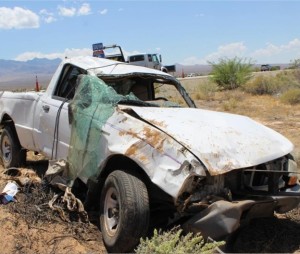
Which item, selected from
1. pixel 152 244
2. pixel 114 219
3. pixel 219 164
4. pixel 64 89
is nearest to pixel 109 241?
pixel 114 219

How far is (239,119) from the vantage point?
5.20 metres


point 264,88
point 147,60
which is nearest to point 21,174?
point 264,88

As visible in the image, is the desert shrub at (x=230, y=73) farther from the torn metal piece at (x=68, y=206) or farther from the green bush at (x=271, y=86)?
the torn metal piece at (x=68, y=206)

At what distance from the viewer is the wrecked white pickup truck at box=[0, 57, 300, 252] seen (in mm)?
4035

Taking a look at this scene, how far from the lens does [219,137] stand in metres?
4.41

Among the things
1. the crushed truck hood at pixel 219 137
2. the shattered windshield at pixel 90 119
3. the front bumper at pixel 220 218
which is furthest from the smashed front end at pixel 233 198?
the shattered windshield at pixel 90 119

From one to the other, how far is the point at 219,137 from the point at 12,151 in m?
Answer: 4.16

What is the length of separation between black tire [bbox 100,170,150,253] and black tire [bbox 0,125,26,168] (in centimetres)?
336

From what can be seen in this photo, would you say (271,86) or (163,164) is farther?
(271,86)

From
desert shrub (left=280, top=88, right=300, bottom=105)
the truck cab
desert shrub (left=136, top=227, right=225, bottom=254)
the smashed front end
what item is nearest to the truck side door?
the smashed front end

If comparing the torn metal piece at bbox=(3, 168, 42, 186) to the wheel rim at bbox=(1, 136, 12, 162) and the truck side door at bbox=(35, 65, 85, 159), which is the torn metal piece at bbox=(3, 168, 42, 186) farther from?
the truck side door at bbox=(35, 65, 85, 159)

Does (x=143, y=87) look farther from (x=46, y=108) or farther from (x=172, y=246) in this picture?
(x=172, y=246)

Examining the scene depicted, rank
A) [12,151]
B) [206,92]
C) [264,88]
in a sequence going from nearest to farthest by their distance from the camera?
[12,151], [264,88], [206,92]

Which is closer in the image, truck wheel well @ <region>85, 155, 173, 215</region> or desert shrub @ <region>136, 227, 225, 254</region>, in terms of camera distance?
desert shrub @ <region>136, 227, 225, 254</region>
